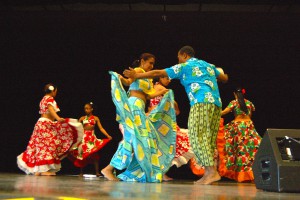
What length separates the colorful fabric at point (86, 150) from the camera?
671 cm

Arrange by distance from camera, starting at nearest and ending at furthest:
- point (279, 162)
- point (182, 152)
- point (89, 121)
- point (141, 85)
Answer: point (279, 162) → point (141, 85) → point (182, 152) → point (89, 121)

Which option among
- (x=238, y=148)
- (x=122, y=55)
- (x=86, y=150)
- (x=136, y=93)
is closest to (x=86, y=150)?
(x=86, y=150)

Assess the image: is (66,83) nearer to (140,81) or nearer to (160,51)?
(160,51)

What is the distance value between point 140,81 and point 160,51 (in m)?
3.76

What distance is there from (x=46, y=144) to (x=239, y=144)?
2.43m

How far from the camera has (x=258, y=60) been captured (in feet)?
26.7

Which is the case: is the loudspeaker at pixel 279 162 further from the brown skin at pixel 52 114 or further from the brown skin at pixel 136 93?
the brown skin at pixel 52 114

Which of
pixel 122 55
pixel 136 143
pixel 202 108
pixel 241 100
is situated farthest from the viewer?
pixel 122 55

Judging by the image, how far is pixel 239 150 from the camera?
6.24 m

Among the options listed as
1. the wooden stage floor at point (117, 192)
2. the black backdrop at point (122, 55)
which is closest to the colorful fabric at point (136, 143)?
the wooden stage floor at point (117, 192)

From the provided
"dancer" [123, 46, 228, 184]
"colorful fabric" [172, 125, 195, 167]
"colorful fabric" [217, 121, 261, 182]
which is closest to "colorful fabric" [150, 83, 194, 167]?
"colorful fabric" [172, 125, 195, 167]

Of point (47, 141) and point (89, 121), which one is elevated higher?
point (89, 121)

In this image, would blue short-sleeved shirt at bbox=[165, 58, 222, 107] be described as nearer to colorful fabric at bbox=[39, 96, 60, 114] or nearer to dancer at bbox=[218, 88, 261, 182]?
dancer at bbox=[218, 88, 261, 182]

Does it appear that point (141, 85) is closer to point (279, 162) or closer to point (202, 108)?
point (202, 108)
